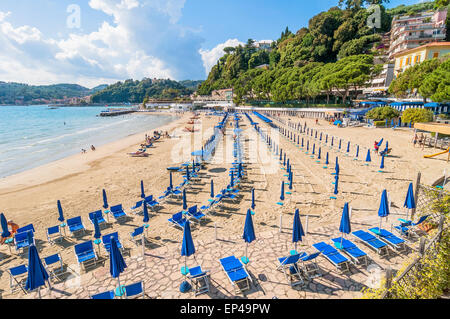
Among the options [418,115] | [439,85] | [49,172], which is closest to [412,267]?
[49,172]

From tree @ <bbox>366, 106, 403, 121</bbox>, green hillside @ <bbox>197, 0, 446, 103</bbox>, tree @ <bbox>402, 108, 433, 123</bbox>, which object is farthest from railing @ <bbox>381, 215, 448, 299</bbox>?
green hillside @ <bbox>197, 0, 446, 103</bbox>

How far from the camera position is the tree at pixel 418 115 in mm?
28641

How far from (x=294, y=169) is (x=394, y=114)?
28711mm

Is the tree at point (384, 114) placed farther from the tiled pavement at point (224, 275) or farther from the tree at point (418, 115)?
the tiled pavement at point (224, 275)

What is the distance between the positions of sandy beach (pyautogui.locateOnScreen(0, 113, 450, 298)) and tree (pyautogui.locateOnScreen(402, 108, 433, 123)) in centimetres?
761

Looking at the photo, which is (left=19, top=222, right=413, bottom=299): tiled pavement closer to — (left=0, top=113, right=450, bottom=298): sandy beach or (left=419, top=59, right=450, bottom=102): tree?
(left=0, top=113, right=450, bottom=298): sandy beach

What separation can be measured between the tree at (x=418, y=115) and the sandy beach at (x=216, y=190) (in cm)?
761

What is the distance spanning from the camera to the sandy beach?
10188mm

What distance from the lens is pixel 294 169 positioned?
18.1 metres

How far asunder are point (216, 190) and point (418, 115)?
29.6m

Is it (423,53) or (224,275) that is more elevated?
(423,53)

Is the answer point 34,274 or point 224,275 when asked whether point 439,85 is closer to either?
point 224,275

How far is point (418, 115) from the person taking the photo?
2927cm
